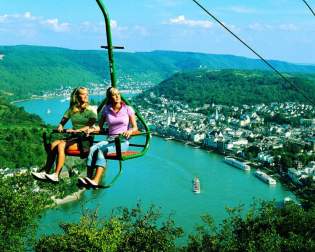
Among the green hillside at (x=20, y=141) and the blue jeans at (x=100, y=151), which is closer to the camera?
the blue jeans at (x=100, y=151)

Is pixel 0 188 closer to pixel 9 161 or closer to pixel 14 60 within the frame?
pixel 9 161

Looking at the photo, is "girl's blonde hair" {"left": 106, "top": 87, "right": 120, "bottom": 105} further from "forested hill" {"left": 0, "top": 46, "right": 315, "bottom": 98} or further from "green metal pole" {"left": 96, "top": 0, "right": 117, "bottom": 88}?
"forested hill" {"left": 0, "top": 46, "right": 315, "bottom": 98}

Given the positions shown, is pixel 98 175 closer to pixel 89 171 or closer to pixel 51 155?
pixel 89 171

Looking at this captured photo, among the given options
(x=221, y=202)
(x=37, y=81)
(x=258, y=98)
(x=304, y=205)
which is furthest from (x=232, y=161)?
(x=37, y=81)

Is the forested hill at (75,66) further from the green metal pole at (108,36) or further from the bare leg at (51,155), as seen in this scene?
the green metal pole at (108,36)

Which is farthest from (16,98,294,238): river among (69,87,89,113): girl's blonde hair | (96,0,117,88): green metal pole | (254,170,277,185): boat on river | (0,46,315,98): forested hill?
(0,46,315,98): forested hill

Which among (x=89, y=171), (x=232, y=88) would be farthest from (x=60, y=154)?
(x=232, y=88)

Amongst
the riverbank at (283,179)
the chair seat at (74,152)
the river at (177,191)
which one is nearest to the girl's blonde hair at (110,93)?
the chair seat at (74,152)
